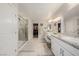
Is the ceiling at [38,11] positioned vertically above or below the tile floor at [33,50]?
above

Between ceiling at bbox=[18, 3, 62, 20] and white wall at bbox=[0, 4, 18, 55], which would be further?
ceiling at bbox=[18, 3, 62, 20]

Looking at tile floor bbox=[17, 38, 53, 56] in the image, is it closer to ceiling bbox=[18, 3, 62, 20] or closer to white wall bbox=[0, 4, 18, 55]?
white wall bbox=[0, 4, 18, 55]

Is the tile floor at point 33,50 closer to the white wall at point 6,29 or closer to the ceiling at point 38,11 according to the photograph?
the white wall at point 6,29

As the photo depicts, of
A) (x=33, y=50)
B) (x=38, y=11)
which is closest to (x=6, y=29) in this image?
(x=38, y=11)

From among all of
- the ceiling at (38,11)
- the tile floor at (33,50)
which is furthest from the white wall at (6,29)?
the ceiling at (38,11)

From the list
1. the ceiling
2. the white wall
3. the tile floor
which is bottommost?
the tile floor

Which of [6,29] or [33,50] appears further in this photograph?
[33,50]

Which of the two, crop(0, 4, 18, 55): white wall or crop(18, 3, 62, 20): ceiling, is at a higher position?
crop(18, 3, 62, 20): ceiling

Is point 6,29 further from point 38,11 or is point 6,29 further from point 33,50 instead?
point 33,50

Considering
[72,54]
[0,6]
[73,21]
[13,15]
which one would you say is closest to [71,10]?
[73,21]

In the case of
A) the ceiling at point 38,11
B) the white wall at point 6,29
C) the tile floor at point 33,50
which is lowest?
the tile floor at point 33,50

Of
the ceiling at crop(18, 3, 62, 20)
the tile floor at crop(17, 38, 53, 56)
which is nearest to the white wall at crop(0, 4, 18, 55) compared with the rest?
the tile floor at crop(17, 38, 53, 56)

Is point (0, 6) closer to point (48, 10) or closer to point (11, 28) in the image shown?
point (11, 28)

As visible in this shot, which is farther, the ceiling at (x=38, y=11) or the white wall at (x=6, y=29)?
the ceiling at (x=38, y=11)
